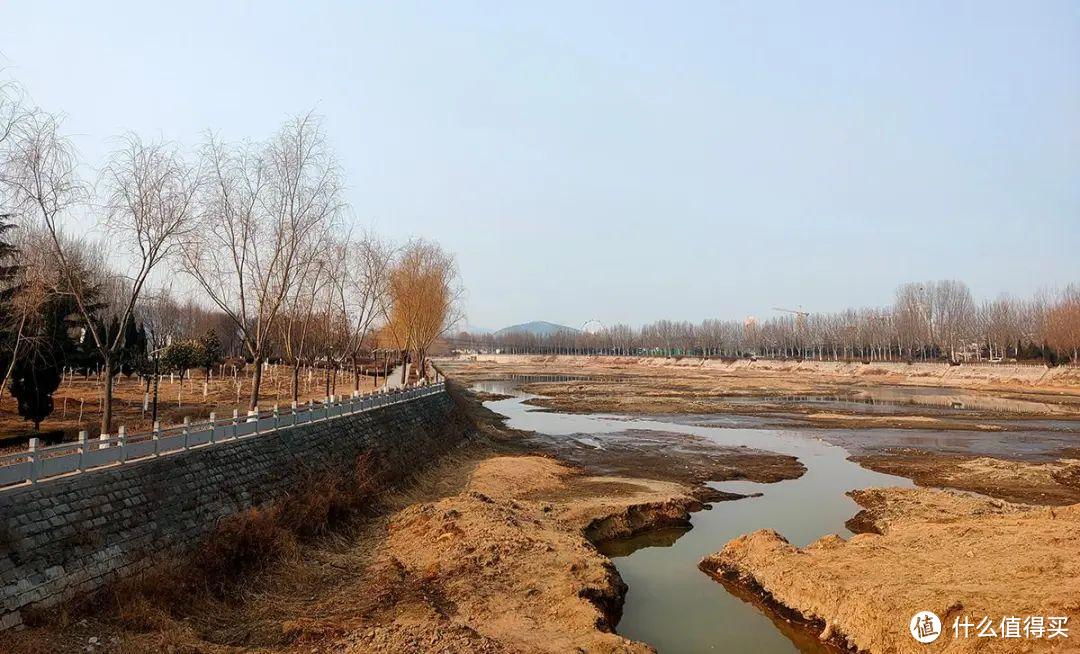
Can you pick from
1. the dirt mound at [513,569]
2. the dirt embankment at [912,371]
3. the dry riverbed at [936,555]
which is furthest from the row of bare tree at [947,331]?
the dirt mound at [513,569]

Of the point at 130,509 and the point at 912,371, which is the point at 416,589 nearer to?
the point at 130,509

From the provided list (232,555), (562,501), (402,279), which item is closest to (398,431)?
(562,501)

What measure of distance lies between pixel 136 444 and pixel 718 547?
1607cm

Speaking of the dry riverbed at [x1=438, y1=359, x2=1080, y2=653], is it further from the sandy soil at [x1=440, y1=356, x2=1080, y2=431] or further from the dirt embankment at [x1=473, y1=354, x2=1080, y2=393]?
the dirt embankment at [x1=473, y1=354, x2=1080, y2=393]

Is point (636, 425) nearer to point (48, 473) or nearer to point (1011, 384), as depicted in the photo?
point (48, 473)

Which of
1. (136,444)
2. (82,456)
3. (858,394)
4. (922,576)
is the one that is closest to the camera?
(82,456)

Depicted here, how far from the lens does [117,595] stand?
11680mm

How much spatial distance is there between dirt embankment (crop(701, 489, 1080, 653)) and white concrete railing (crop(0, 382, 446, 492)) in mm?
13730

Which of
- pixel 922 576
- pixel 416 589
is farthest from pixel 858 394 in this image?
pixel 416 589

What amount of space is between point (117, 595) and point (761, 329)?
186 meters

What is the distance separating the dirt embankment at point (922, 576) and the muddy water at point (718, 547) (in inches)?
24.8

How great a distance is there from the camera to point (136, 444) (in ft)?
47.5

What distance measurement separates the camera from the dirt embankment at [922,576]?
12.4 meters

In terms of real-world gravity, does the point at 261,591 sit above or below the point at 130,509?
below
